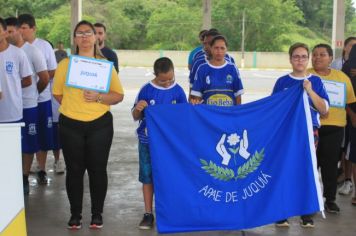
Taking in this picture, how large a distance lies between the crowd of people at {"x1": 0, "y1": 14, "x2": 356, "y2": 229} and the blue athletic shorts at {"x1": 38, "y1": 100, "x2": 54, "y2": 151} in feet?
0.04

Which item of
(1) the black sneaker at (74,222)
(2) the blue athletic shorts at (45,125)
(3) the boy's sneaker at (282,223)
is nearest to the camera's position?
(1) the black sneaker at (74,222)

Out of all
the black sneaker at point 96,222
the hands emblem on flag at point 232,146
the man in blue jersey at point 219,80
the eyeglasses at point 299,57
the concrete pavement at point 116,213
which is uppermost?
the eyeglasses at point 299,57

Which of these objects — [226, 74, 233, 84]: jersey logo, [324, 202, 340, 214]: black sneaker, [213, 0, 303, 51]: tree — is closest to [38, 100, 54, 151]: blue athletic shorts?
[226, 74, 233, 84]: jersey logo

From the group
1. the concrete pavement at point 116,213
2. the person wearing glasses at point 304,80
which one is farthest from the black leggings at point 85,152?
the person wearing glasses at point 304,80

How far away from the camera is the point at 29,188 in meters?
6.70

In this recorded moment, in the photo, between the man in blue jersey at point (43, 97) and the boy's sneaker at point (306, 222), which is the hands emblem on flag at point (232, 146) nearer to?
the boy's sneaker at point (306, 222)

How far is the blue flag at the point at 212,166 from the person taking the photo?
4.67m

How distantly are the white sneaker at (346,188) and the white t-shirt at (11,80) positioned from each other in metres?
3.64

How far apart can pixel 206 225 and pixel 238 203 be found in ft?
1.02

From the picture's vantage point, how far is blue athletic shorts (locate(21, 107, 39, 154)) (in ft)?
20.7

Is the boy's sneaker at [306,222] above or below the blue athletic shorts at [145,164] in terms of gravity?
below

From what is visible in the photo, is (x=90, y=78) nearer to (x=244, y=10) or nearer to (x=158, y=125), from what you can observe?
(x=158, y=125)

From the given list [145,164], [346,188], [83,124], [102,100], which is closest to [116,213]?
[145,164]

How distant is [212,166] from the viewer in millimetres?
4672
